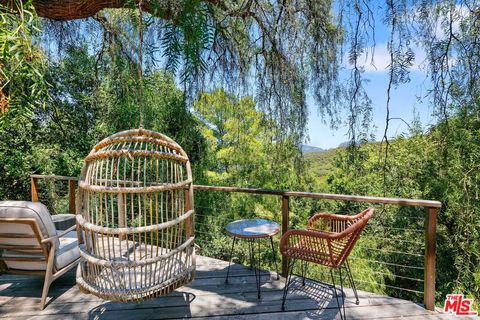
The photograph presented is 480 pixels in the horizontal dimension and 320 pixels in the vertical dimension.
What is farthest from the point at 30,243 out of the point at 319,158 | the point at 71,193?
the point at 319,158

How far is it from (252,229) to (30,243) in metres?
1.94

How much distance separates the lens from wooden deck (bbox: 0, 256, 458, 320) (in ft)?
7.82

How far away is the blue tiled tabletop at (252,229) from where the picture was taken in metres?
2.56

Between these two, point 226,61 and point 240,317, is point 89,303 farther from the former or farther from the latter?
point 226,61

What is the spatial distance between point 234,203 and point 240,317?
723cm

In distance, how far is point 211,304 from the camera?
101 inches

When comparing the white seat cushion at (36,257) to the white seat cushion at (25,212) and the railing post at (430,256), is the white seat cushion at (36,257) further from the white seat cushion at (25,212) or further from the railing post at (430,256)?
the railing post at (430,256)

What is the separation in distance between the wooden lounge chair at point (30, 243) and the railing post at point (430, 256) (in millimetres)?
3172

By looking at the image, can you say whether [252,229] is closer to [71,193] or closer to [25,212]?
[25,212]

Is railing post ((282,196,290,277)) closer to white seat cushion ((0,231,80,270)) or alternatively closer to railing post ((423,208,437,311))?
railing post ((423,208,437,311))

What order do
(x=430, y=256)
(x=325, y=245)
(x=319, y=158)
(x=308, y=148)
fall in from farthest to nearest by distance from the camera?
(x=319, y=158), (x=308, y=148), (x=430, y=256), (x=325, y=245)

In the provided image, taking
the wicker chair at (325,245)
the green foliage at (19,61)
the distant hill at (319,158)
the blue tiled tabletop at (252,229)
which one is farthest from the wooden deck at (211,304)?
the green foliage at (19,61)

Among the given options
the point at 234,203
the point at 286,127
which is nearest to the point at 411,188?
the point at 234,203

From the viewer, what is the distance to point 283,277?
310cm
